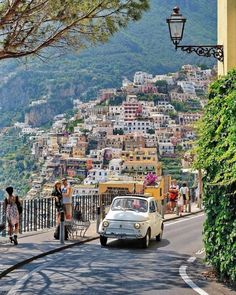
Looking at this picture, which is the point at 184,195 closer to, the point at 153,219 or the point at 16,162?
the point at 153,219

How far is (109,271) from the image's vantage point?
43.0ft

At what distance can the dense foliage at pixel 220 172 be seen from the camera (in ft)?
34.7

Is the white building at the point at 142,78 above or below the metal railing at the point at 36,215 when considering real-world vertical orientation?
above

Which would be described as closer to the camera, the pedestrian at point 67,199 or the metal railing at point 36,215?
the pedestrian at point 67,199

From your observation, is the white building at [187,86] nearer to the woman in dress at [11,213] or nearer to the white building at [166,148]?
the white building at [166,148]

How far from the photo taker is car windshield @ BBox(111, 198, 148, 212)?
19039 millimetres

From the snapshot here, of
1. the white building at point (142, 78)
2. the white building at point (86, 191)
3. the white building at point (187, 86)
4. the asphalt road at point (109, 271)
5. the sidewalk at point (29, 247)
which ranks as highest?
the white building at point (142, 78)

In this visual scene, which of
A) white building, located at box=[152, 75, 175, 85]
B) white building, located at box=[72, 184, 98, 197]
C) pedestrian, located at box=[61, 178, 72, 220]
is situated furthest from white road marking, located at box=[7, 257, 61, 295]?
white building, located at box=[152, 75, 175, 85]

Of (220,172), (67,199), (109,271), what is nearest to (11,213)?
(67,199)

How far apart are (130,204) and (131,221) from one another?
1.19 meters

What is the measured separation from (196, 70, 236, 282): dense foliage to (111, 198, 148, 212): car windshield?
667cm

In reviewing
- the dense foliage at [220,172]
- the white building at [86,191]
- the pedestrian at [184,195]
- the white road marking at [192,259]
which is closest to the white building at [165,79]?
the white building at [86,191]

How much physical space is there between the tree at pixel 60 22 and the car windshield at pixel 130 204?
4.87 metres

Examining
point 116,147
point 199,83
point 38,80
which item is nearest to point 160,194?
point 116,147
